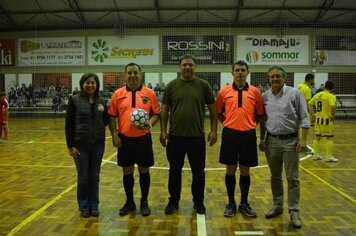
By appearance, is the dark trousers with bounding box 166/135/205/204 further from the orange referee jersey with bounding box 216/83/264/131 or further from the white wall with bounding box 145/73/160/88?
the white wall with bounding box 145/73/160/88

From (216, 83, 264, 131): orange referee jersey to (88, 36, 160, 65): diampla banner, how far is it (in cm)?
1791

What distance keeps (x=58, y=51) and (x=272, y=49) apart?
502 inches

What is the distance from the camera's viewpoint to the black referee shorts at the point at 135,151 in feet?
14.4

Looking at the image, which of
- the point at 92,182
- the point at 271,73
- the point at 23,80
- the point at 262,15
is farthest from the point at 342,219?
the point at 23,80

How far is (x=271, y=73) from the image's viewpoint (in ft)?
14.0

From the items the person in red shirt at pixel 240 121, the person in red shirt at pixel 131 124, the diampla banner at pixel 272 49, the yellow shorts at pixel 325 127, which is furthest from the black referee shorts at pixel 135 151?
the diampla banner at pixel 272 49

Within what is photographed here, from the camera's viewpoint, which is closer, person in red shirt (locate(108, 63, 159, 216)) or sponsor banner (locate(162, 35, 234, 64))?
person in red shirt (locate(108, 63, 159, 216))

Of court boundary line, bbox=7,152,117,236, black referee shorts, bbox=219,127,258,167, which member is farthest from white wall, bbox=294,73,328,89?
black referee shorts, bbox=219,127,258,167

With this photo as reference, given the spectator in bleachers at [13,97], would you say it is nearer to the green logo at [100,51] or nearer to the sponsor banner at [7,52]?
the sponsor banner at [7,52]

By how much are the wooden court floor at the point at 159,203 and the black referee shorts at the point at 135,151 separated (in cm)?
66

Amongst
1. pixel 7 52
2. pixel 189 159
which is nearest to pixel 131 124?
pixel 189 159

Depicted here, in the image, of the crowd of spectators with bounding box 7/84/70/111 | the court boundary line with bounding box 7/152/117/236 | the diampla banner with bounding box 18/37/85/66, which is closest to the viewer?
the court boundary line with bounding box 7/152/117/236

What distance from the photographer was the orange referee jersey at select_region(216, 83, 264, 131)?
14.1ft

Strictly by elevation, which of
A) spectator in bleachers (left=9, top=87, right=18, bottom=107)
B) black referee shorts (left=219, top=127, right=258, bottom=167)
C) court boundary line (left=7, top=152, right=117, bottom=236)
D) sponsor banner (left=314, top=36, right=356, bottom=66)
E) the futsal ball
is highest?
sponsor banner (left=314, top=36, right=356, bottom=66)
